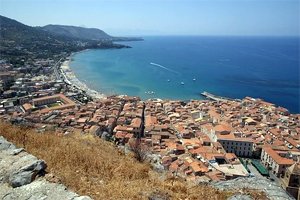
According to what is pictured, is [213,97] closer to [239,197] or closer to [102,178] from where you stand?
[239,197]

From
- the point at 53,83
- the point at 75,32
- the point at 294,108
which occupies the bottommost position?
the point at 294,108

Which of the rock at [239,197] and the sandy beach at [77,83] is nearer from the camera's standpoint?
the rock at [239,197]

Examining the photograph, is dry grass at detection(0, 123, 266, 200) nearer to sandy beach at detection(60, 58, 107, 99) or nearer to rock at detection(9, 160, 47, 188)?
rock at detection(9, 160, 47, 188)

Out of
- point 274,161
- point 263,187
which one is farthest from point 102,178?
point 274,161

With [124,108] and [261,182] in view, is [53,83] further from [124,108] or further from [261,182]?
[261,182]

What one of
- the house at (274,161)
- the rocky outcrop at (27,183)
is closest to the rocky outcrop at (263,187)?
the rocky outcrop at (27,183)

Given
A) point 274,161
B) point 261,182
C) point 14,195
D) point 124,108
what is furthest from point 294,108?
point 14,195

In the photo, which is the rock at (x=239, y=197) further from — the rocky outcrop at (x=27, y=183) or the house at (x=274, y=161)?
the house at (x=274, y=161)
